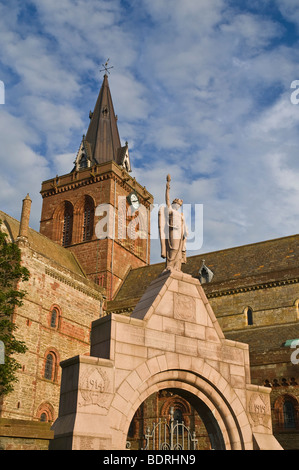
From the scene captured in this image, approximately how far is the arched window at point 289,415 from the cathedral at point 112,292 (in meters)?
0.04

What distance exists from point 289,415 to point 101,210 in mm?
26392

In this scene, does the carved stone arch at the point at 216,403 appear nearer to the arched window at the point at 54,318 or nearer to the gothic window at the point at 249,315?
the gothic window at the point at 249,315

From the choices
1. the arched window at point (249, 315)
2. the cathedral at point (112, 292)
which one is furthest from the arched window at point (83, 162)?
the arched window at point (249, 315)

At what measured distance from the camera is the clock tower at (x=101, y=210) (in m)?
43.8

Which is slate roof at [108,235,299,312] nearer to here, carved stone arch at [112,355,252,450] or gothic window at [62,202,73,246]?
gothic window at [62,202,73,246]

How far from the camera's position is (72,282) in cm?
3594

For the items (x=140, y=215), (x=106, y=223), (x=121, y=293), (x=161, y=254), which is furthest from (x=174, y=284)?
(x=140, y=215)

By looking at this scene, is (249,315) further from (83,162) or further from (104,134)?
(104,134)

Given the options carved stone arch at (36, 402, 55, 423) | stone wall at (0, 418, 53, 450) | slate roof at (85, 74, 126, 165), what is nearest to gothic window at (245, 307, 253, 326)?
carved stone arch at (36, 402, 55, 423)

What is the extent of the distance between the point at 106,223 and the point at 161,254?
32269 mm

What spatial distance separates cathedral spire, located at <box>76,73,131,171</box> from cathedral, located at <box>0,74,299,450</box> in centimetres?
13

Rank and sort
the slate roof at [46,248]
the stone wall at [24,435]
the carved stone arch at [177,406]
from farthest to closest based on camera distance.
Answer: the slate roof at [46,248], the carved stone arch at [177,406], the stone wall at [24,435]

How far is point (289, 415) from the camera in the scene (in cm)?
2316

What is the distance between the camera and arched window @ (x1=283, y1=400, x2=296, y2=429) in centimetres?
2300
